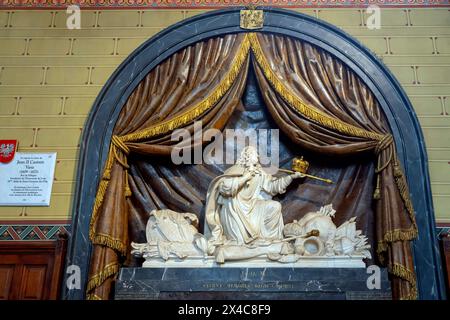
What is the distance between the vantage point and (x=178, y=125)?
18.4ft

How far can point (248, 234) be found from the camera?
16.8 ft

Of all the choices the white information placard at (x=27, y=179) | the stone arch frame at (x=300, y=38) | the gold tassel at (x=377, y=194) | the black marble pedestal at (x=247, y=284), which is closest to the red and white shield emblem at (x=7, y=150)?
the white information placard at (x=27, y=179)

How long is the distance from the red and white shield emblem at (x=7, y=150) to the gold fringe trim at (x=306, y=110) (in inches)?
104

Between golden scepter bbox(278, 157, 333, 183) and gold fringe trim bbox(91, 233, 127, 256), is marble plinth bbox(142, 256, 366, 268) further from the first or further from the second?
golden scepter bbox(278, 157, 333, 183)

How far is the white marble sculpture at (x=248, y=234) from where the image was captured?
4.96 meters

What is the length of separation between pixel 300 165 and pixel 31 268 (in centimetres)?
276

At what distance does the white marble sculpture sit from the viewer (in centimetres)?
496

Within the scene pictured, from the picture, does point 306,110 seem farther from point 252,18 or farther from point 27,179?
point 27,179

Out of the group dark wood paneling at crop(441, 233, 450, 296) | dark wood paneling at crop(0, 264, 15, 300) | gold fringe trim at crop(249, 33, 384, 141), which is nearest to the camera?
dark wood paneling at crop(441, 233, 450, 296)

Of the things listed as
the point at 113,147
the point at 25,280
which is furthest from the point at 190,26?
the point at 25,280

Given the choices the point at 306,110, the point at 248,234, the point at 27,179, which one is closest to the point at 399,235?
the point at 248,234

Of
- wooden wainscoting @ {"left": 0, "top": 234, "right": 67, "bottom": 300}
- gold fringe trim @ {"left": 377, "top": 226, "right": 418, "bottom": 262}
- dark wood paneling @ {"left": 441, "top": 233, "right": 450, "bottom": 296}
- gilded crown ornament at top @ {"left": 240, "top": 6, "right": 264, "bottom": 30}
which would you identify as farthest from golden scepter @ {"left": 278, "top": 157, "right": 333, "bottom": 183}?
wooden wainscoting @ {"left": 0, "top": 234, "right": 67, "bottom": 300}

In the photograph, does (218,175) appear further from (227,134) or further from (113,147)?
(113,147)

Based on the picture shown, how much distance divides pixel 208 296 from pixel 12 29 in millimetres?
3731
